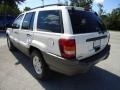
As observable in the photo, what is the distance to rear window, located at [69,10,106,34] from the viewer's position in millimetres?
4113

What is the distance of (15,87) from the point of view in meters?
4.62

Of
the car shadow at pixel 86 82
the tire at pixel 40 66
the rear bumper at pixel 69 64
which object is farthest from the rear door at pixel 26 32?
the rear bumper at pixel 69 64

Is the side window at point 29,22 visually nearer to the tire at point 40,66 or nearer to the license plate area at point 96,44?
the tire at point 40,66

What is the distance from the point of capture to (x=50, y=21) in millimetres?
4512

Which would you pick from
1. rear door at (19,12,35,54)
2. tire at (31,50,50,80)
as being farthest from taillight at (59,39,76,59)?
rear door at (19,12,35,54)

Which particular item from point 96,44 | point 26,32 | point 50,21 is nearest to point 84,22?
point 96,44

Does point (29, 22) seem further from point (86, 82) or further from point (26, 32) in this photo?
point (86, 82)

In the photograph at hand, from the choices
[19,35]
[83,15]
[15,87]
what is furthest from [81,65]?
[19,35]

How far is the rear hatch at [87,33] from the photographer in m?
4.02

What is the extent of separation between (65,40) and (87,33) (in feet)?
2.23

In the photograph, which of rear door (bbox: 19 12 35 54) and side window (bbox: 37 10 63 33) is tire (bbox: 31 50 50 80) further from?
side window (bbox: 37 10 63 33)

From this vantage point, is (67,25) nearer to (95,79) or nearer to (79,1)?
(95,79)

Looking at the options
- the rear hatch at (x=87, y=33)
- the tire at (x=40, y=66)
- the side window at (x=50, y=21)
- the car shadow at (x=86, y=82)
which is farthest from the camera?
the tire at (x=40, y=66)

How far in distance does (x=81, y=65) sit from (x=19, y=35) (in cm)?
319
